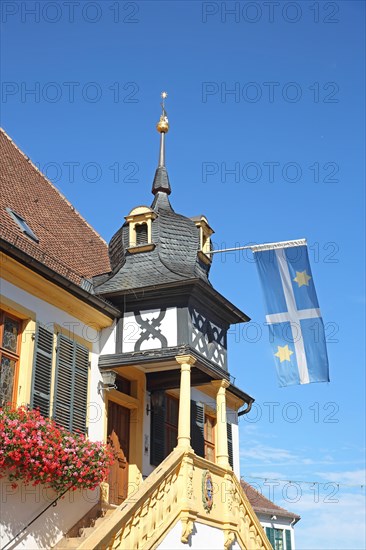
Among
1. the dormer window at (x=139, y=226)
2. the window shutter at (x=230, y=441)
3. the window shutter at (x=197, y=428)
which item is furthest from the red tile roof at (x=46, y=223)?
the window shutter at (x=230, y=441)

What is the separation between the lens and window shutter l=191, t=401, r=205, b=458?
17.7 metres

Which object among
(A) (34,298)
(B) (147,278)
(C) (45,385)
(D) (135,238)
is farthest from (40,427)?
(D) (135,238)

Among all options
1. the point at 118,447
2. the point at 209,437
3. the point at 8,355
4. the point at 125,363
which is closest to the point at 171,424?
the point at 209,437

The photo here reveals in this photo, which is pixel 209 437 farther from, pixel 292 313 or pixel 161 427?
pixel 292 313

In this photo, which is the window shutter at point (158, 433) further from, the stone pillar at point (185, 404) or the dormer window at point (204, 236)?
the dormer window at point (204, 236)

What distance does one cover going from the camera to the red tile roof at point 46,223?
14.5 m

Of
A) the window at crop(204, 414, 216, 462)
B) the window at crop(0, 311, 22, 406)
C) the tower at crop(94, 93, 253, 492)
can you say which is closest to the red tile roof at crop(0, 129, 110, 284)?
the tower at crop(94, 93, 253, 492)

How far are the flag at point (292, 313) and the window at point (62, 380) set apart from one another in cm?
386

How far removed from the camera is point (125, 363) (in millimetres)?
14383

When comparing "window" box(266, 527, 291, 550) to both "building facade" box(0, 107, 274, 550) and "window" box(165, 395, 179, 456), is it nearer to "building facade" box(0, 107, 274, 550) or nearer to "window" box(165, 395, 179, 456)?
"building facade" box(0, 107, 274, 550)

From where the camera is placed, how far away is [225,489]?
48.5 feet

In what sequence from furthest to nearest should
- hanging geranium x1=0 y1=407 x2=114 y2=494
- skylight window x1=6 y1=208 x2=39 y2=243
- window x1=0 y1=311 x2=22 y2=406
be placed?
1. skylight window x1=6 y1=208 x2=39 y2=243
2. window x1=0 y1=311 x2=22 y2=406
3. hanging geranium x1=0 y1=407 x2=114 y2=494

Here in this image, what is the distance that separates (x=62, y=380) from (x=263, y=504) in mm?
23740

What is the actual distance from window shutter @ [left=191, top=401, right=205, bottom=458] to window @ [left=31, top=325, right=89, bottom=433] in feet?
15.1
